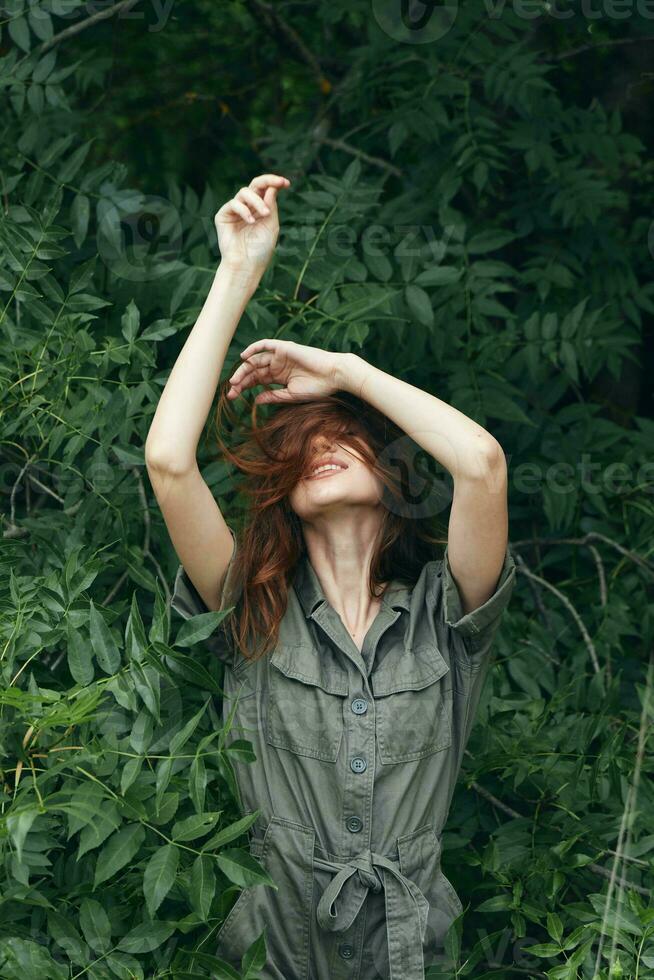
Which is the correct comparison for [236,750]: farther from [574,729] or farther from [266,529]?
[574,729]

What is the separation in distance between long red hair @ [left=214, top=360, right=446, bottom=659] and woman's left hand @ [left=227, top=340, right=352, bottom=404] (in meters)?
0.04

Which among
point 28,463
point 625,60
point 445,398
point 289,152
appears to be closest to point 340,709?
point 28,463

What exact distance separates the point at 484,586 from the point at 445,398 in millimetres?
801

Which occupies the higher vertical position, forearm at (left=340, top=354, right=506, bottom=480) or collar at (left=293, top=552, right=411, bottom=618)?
forearm at (left=340, top=354, right=506, bottom=480)

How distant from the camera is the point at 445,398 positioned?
2469 millimetres

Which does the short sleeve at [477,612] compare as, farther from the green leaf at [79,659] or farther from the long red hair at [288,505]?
the green leaf at [79,659]

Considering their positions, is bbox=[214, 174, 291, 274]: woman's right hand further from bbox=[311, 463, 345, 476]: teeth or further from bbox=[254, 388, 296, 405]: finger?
bbox=[311, 463, 345, 476]: teeth

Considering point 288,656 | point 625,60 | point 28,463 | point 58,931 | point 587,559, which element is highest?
point 625,60

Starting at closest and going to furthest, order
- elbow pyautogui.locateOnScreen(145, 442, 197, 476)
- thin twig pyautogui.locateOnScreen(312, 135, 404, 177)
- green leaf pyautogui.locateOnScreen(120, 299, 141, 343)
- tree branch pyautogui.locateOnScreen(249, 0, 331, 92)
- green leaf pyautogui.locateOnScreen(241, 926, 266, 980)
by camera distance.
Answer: green leaf pyautogui.locateOnScreen(241, 926, 266, 980)
elbow pyautogui.locateOnScreen(145, 442, 197, 476)
green leaf pyautogui.locateOnScreen(120, 299, 141, 343)
thin twig pyautogui.locateOnScreen(312, 135, 404, 177)
tree branch pyautogui.locateOnScreen(249, 0, 331, 92)

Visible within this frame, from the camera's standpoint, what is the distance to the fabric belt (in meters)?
1.65

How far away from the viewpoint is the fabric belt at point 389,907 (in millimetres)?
1654

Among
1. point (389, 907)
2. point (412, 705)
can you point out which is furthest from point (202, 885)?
point (412, 705)

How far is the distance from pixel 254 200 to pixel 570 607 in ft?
3.59

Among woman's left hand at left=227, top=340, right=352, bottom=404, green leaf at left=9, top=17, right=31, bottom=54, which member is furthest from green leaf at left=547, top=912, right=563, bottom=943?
green leaf at left=9, top=17, right=31, bottom=54
